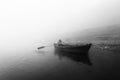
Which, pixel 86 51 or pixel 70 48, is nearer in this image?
pixel 86 51

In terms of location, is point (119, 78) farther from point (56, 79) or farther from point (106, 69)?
point (56, 79)

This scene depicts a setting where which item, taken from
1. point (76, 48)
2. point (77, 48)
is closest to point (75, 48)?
point (76, 48)

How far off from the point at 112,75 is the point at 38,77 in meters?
19.8

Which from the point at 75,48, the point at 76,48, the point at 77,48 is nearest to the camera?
the point at 77,48

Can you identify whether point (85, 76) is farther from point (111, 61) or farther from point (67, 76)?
point (111, 61)

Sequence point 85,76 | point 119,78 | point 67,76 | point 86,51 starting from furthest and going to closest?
point 86,51 < point 67,76 < point 85,76 < point 119,78

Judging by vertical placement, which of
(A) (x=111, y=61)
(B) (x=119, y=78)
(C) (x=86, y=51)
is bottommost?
(B) (x=119, y=78)

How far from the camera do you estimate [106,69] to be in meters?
23.7

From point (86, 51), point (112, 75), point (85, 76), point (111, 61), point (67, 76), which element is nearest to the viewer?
point (112, 75)

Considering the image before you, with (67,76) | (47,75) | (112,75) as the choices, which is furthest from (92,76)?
(47,75)

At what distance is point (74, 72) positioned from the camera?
83.5 ft

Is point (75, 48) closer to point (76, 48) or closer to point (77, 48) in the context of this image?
point (76, 48)

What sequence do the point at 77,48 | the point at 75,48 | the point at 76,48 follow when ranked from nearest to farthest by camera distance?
the point at 77,48
the point at 76,48
the point at 75,48

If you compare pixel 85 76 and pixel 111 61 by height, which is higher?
pixel 111 61
